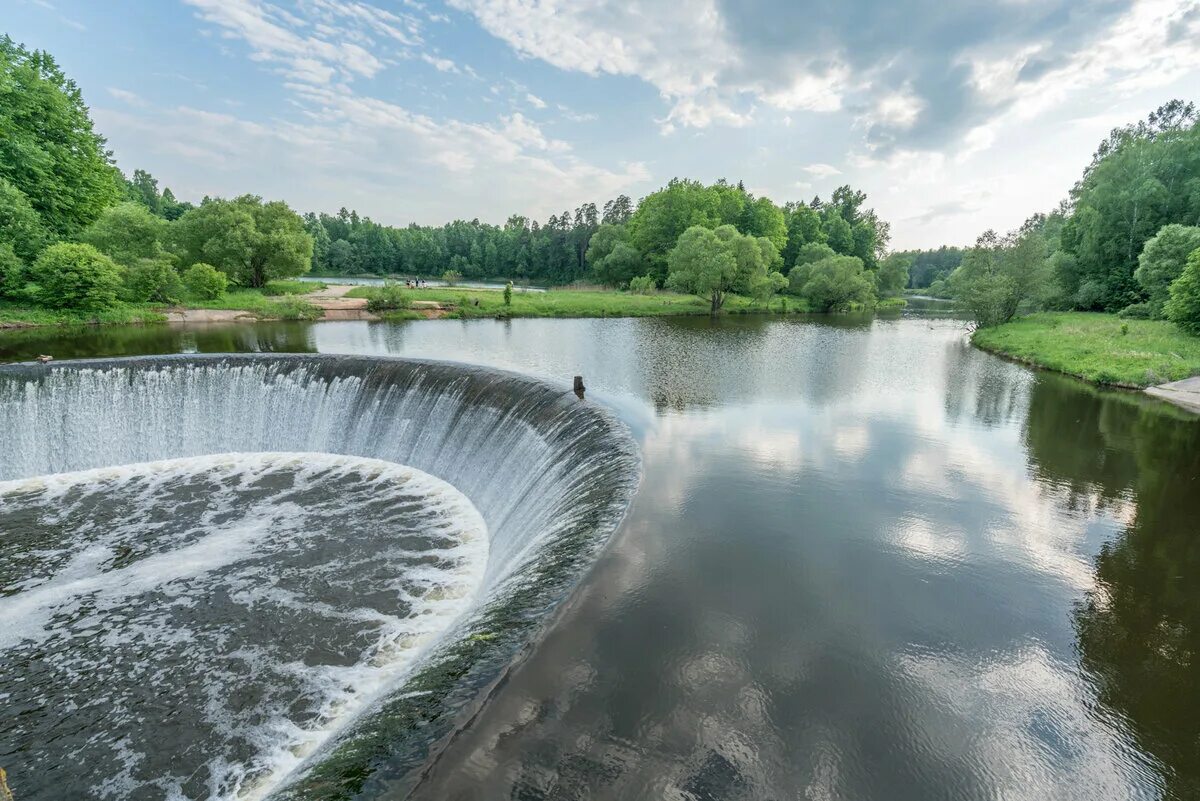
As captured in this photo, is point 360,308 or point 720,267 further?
point 720,267

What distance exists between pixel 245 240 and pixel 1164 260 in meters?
66.4

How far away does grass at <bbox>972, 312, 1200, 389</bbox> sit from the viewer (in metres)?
21.2

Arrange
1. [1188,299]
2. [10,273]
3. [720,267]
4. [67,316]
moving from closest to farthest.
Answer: [1188,299] < [10,273] < [67,316] < [720,267]

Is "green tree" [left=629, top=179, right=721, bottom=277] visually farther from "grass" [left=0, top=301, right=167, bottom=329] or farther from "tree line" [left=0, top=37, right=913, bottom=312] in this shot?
"grass" [left=0, top=301, right=167, bottom=329]

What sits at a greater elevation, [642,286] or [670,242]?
[670,242]

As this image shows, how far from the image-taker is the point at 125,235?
139 ft

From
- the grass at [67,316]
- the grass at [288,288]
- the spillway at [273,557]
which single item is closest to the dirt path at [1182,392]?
the spillway at [273,557]

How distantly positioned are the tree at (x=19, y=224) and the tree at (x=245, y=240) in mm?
14274

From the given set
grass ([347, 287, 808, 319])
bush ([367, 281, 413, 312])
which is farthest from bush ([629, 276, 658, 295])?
bush ([367, 281, 413, 312])

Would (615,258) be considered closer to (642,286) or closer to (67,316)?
(642,286)

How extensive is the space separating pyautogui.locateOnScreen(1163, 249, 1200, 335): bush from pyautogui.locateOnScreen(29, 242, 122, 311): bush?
A: 191 ft

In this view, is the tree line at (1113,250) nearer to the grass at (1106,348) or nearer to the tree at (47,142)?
the grass at (1106,348)

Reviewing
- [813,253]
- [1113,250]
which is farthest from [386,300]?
[1113,250]

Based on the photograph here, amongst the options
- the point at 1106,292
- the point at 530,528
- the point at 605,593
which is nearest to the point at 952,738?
the point at 605,593
